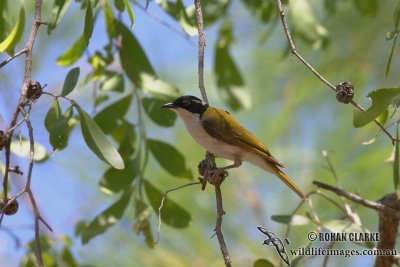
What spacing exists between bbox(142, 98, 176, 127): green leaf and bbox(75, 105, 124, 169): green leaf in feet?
2.20

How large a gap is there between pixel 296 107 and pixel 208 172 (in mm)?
2067

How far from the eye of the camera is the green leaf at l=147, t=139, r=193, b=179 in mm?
2785

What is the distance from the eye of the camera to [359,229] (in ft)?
8.25

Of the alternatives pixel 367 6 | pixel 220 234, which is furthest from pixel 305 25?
pixel 220 234

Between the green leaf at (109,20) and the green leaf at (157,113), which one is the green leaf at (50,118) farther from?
the green leaf at (109,20)

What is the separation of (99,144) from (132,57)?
87 centimetres

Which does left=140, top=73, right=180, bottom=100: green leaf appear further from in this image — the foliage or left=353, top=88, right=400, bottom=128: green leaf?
left=353, top=88, right=400, bottom=128: green leaf

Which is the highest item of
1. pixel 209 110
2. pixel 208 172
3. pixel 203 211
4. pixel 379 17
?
pixel 379 17

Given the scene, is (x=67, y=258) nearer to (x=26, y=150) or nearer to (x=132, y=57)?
(x=26, y=150)

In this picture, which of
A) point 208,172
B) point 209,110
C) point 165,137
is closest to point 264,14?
point 209,110

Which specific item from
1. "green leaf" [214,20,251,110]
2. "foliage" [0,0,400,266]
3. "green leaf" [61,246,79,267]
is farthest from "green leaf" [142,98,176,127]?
"green leaf" [61,246,79,267]

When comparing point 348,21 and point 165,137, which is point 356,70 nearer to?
point 348,21

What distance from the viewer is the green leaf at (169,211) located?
108 inches

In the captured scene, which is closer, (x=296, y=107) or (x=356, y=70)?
(x=356, y=70)
